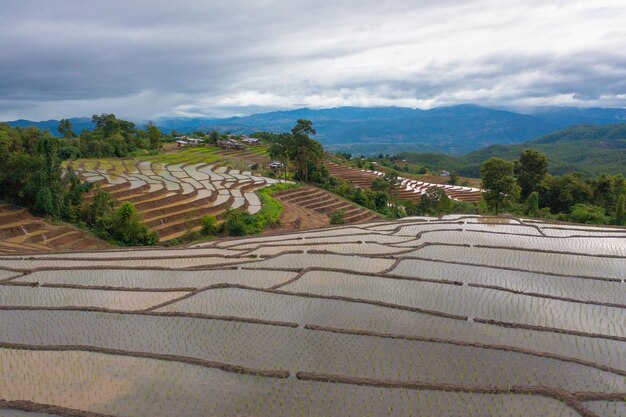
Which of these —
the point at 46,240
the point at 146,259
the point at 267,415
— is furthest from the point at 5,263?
the point at 267,415

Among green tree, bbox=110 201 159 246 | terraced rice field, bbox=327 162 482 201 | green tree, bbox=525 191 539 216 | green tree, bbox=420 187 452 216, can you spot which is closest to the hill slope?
terraced rice field, bbox=327 162 482 201

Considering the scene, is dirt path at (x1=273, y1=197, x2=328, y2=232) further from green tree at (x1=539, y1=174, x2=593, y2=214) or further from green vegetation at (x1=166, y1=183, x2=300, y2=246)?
green tree at (x1=539, y1=174, x2=593, y2=214)

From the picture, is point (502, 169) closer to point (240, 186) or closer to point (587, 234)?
point (587, 234)

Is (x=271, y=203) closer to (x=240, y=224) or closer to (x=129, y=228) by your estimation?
(x=240, y=224)

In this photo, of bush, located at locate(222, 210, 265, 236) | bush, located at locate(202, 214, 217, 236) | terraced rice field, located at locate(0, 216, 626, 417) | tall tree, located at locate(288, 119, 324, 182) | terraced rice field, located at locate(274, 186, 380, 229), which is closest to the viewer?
terraced rice field, located at locate(0, 216, 626, 417)

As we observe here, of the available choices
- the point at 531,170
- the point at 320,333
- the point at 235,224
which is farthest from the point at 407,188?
the point at 320,333

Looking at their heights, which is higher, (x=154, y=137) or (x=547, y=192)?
(x=154, y=137)
